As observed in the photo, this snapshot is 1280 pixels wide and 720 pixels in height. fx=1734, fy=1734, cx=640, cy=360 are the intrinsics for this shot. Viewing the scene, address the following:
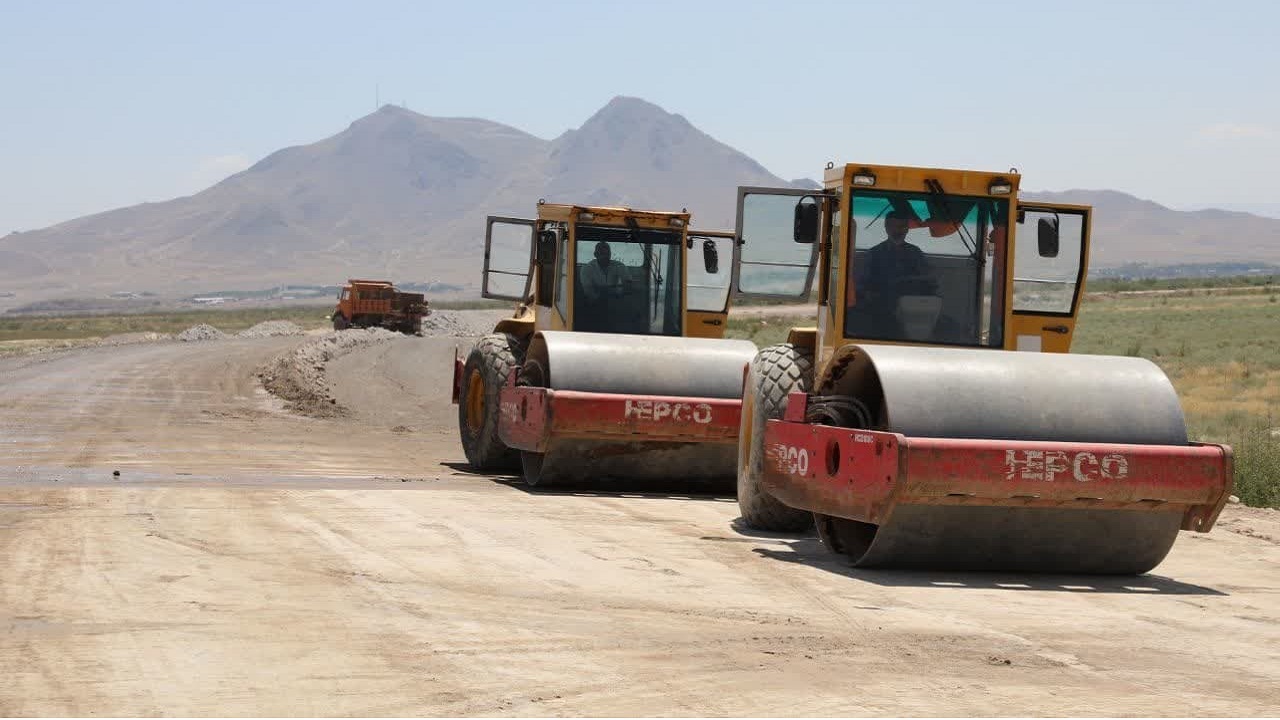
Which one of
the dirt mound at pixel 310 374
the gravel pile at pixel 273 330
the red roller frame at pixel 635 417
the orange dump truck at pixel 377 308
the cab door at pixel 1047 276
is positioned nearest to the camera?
the cab door at pixel 1047 276

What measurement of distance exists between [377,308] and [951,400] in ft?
208

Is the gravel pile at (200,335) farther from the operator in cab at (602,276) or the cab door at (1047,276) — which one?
the cab door at (1047,276)

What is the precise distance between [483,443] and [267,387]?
Result: 686 inches

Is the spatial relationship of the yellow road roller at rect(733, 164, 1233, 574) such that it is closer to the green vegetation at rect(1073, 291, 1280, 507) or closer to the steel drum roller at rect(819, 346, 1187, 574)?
the steel drum roller at rect(819, 346, 1187, 574)

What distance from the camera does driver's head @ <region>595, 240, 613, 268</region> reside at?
18.2 metres

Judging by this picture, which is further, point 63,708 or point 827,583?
point 827,583

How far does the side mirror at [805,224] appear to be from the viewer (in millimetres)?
12203

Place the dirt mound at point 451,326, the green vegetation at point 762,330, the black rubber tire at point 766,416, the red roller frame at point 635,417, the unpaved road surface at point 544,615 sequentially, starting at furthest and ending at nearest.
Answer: the dirt mound at point 451,326, the green vegetation at point 762,330, the red roller frame at point 635,417, the black rubber tire at point 766,416, the unpaved road surface at point 544,615

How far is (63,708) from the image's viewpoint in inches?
257

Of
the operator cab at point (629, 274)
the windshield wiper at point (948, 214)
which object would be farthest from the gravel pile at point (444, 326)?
the windshield wiper at point (948, 214)

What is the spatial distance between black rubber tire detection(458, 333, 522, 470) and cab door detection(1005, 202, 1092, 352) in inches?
260

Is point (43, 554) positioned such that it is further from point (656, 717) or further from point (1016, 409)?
point (1016, 409)

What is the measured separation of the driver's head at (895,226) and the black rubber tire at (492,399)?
640 cm

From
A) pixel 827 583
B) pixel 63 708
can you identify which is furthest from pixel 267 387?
pixel 63 708
